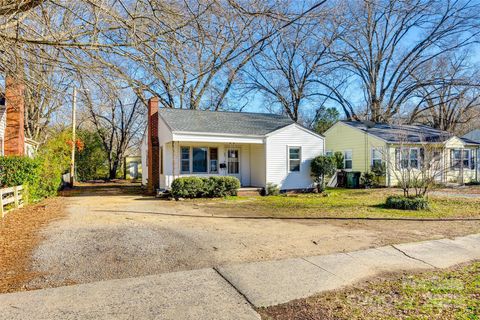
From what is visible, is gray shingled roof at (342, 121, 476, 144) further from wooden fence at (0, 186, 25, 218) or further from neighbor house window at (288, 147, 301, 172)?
wooden fence at (0, 186, 25, 218)

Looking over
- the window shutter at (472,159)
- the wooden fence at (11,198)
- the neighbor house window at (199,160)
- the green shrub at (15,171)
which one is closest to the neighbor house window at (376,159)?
the window shutter at (472,159)

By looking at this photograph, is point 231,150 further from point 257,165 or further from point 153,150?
point 153,150

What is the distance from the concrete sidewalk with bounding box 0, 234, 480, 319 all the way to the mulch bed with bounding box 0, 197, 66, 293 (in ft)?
2.09

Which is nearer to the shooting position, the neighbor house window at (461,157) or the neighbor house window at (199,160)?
the neighbor house window at (199,160)

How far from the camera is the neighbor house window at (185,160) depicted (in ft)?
51.9

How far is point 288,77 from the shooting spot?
31.5 m

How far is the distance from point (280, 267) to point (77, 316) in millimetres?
2674

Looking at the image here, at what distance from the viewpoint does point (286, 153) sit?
16641mm

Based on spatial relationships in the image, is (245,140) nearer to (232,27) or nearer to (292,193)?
(292,193)

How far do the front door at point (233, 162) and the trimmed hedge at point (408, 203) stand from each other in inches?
326

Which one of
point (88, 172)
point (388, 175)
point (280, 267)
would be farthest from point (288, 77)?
point (280, 267)

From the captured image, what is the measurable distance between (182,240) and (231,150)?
11.0 meters

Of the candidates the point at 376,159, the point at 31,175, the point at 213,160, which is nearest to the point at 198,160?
the point at 213,160

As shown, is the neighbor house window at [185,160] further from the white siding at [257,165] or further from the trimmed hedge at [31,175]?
the trimmed hedge at [31,175]
